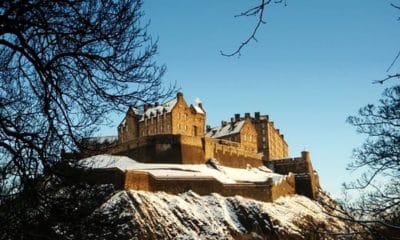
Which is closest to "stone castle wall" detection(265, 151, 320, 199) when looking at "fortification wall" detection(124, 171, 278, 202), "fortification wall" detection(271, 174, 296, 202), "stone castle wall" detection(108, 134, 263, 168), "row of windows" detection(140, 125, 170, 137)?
"fortification wall" detection(271, 174, 296, 202)

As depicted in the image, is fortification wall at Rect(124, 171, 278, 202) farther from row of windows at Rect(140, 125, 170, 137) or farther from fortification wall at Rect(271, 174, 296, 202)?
row of windows at Rect(140, 125, 170, 137)

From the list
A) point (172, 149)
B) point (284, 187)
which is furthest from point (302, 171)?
point (172, 149)

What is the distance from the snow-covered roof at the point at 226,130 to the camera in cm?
6250

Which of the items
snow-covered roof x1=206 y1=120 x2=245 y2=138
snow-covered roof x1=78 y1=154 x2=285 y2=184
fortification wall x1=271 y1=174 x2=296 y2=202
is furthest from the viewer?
snow-covered roof x1=206 y1=120 x2=245 y2=138

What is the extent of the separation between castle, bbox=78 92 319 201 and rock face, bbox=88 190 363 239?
112 cm

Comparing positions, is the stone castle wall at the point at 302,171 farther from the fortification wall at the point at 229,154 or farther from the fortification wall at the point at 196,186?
the fortification wall at the point at 196,186

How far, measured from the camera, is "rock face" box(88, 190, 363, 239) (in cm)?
3616

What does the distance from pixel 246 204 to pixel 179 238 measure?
9656 mm

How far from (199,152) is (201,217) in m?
12.9

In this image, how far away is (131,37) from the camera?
306 inches

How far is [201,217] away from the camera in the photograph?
3997cm

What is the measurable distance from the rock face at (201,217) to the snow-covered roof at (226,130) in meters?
15.8

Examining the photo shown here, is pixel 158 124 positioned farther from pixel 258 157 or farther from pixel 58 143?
pixel 58 143

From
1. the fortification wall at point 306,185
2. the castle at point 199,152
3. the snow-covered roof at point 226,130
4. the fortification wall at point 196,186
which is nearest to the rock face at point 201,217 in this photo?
the fortification wall at point 196,186
